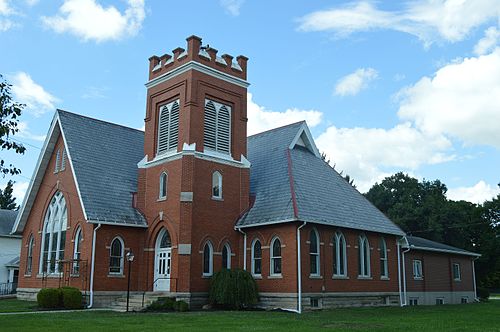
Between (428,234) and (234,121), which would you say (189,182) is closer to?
(234,121)

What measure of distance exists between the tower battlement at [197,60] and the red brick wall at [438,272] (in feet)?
49.7

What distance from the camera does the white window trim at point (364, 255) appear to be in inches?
1203

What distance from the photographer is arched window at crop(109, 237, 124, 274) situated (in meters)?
28.6

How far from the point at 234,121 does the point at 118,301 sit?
11027 millimetres

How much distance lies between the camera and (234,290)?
26.2m

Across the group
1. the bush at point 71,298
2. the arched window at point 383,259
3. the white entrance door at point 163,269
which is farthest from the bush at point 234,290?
the arched window at point 383,259

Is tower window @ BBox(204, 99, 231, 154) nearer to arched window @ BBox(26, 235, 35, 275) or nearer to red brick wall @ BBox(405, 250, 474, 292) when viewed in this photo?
arched window @ BBox(26, 235, 35, 275)

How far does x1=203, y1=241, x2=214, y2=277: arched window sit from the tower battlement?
936cm

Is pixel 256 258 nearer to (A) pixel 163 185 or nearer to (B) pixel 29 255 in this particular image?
(A) pixel 163 185

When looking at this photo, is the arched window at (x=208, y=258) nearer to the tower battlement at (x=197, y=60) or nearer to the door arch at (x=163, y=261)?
the door arch at (x=163, y=261)

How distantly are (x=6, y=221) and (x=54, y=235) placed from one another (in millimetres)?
21693

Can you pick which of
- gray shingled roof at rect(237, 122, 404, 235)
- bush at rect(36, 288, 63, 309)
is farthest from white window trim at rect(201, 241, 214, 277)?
bush at rect(36, 288, 63, 309)

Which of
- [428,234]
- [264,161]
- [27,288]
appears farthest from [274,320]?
[428,234]

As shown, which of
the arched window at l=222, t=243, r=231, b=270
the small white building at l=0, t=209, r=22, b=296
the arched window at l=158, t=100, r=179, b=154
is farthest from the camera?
the small white building at l=0, t=209, r=22, b=296
